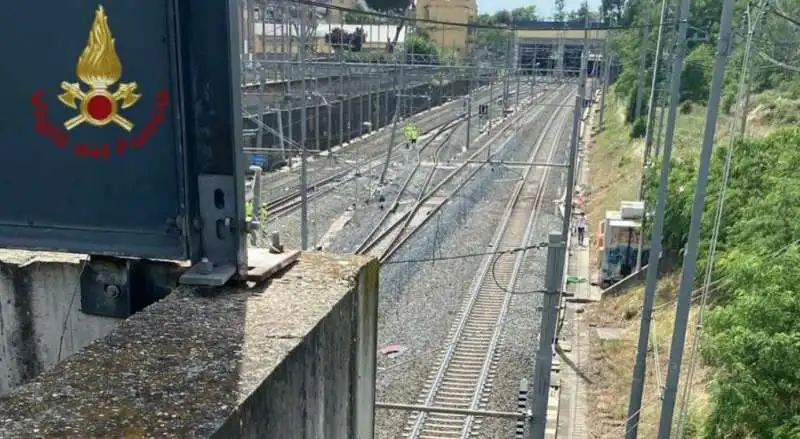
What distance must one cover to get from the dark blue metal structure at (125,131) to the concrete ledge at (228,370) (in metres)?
0.28

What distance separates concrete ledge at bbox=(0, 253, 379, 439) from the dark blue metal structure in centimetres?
28

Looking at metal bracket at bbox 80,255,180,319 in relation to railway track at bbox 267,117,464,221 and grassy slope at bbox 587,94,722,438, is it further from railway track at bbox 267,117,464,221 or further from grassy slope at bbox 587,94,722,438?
railway track at bbox 267,117,464,221

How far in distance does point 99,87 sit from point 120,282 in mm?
766

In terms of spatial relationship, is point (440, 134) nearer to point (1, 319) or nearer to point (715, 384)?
point (715, 384)

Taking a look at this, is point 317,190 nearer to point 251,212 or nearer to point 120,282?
point 251,212

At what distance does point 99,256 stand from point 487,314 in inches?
382

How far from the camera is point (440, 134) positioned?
25.8 m

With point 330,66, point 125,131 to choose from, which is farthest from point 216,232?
point 330,66

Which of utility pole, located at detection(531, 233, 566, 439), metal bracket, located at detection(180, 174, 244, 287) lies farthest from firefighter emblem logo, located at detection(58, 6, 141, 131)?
utility pole, located at detection(531, 233, 566, 439)

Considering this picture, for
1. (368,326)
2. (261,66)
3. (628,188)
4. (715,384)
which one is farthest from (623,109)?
(368,326)

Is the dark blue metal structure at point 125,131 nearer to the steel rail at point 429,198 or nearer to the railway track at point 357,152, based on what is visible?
the steel rail at point 429,198

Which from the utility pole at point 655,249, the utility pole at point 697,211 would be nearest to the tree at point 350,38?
the utility pole at point 655,249

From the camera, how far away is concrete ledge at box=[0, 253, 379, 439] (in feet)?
5.54

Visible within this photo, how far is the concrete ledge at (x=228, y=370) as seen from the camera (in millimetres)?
1688
